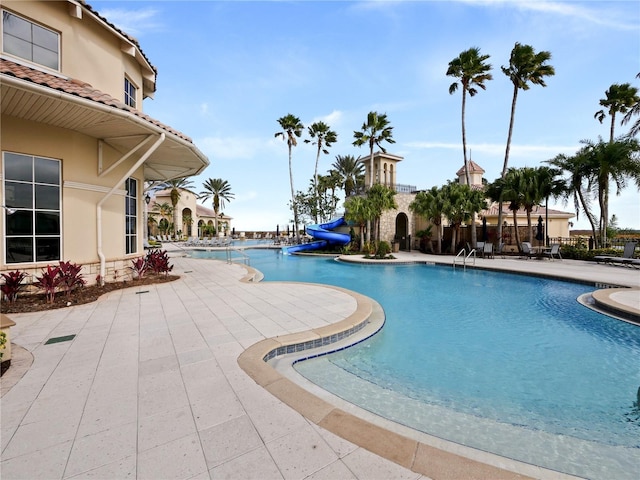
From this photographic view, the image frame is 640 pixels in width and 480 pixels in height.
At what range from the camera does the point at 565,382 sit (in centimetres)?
422

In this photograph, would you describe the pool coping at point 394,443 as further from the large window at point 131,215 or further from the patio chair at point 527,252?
the patio chair at point 527,252

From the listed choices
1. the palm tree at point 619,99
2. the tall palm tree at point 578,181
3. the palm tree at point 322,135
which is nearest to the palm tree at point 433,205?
the tall palm tree at point 578,181

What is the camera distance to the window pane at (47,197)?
6910mm

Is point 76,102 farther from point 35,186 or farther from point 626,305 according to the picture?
point 626,305

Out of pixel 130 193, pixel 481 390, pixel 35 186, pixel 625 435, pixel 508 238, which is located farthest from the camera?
pixel 508 238

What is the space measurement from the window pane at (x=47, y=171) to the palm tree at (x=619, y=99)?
1215 inches

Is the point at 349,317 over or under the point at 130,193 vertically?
under

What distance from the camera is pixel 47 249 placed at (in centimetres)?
711

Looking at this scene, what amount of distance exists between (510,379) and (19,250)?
10251 mm

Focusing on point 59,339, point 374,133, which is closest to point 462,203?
point 374,133

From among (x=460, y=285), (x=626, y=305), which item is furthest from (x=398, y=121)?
(x=626, y=305)

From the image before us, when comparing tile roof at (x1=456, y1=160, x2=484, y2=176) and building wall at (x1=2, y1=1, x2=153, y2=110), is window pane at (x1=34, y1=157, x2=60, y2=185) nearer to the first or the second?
building wall at (x1=2, y1=1, x2=153, y2=110)

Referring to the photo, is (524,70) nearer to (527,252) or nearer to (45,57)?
(527,252)

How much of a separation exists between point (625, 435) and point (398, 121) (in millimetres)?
24840
